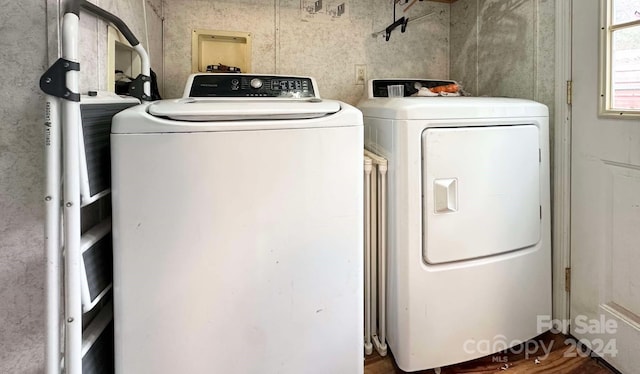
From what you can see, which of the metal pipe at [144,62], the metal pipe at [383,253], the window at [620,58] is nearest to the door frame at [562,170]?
the window at [620,58]

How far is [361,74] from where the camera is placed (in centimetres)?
213

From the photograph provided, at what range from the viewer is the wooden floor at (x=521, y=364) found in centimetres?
138

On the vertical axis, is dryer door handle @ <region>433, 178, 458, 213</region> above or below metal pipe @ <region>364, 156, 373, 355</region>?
above

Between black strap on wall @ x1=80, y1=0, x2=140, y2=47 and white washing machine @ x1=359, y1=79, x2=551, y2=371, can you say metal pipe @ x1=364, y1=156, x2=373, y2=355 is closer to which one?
white washing machine @ x1=359, y1=79, x2=551, y2=371

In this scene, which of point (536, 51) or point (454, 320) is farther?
point (536, 51)

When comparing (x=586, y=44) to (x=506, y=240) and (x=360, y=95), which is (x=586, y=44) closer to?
(x=506, y=240)

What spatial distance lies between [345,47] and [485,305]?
5.19 feet

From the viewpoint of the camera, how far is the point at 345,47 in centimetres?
209

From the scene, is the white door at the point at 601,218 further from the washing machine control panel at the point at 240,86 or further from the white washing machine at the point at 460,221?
the washing machine control panel at the point at 240,86

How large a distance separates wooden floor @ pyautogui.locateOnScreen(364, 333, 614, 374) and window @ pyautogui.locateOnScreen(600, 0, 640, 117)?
3.27 ft

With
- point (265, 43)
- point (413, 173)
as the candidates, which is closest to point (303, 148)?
point (413, 173)

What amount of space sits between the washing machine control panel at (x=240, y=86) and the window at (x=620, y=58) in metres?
1.26

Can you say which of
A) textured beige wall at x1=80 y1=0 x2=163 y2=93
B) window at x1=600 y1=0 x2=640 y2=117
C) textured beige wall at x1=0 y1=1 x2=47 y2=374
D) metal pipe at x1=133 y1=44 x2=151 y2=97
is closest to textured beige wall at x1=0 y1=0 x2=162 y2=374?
textured beige wall at x1=0 y1=1 x2=47 y2=374

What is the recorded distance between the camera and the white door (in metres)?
1.29
